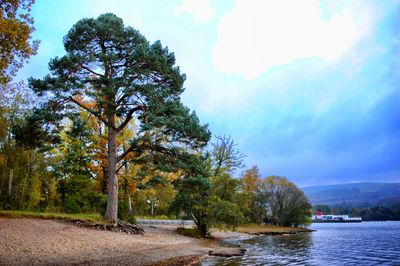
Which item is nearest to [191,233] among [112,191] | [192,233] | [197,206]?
[192,233]

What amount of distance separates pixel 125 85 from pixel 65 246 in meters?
9.83

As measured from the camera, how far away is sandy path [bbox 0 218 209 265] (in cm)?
1199

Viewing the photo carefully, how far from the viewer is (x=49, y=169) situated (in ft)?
111

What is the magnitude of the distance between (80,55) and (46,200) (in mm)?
18687

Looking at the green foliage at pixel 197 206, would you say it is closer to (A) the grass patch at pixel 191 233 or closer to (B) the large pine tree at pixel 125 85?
(A) the grass patch at pixel 191 233

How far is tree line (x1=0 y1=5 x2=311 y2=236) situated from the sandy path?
3.89 m

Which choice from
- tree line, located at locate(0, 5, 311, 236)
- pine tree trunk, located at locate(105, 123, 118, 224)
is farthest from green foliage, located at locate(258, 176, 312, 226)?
pine tree trunk, located at locate(105, 123, 118, 224)

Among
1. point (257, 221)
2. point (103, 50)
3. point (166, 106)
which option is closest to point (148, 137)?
point (166, 106)

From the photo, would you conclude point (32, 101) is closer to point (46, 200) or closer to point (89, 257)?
point (46, 200)

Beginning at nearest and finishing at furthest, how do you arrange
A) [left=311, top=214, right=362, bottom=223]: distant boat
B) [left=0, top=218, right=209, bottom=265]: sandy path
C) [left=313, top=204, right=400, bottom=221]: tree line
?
[left=0, top=218, right=209, bottom=265]: sandy path < [left=313, top=204, right=400, bottom=221]: tree line < [left=311, top=214, right=362, bottom=223]: distant boat

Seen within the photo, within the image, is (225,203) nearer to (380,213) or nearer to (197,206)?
(197,206)

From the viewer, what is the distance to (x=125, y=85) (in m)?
20.2

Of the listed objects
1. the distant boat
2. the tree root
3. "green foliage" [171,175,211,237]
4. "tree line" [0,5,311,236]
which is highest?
"tree line" [0,5,311,236]

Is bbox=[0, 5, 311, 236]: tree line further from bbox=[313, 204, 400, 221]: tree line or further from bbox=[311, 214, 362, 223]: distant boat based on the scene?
bbox=[311, 214, 362, 223]: distant boat
